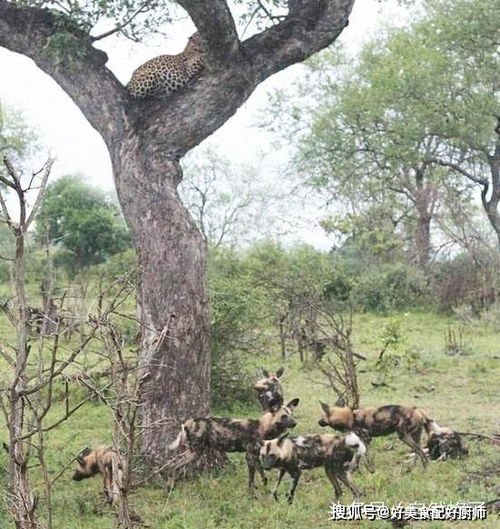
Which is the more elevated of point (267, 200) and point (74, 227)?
point (267, 200)

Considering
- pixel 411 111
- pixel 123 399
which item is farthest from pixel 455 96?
pixel 123 399

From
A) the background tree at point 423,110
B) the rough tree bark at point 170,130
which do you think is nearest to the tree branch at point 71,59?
the rough tree bark at point 170,130

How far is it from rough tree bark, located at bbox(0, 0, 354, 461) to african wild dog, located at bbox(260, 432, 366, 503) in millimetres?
1241

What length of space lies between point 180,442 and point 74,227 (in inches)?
785

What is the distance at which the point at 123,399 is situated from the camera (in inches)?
157

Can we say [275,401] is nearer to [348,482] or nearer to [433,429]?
[433,429]

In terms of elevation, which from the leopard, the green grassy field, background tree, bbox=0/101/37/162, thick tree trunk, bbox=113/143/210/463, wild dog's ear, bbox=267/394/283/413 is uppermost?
background tree, bbox=0/101/37/162

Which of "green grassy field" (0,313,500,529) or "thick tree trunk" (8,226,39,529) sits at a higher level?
"thick tree trunk" (8,226,39,529)

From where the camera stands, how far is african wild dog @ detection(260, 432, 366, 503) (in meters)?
6.48

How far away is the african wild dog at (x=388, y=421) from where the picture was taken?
755 centimetres

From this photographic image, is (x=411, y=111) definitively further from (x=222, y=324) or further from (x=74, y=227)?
(x=74, y=227)

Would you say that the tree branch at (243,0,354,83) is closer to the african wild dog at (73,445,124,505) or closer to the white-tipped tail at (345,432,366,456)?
the white-tipped tail at (345,432,366,456)

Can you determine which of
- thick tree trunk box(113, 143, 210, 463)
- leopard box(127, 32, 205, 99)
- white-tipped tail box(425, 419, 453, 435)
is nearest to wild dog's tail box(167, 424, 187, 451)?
thick tree trunk box(113, 143, 210, 463)

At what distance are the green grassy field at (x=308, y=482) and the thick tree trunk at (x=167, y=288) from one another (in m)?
0.64
